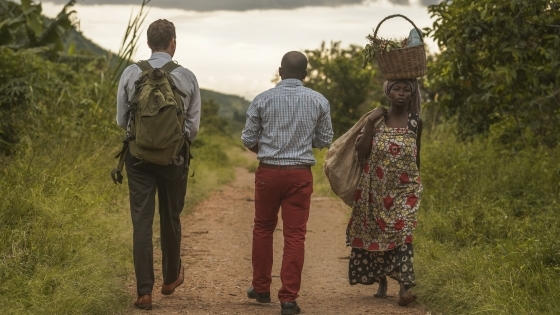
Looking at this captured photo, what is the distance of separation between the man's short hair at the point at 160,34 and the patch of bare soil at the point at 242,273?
187cm

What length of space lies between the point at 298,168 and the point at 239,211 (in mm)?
6837

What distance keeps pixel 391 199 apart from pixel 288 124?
1.02 meters

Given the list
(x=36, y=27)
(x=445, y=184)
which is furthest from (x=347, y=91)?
(x=445, y=184)

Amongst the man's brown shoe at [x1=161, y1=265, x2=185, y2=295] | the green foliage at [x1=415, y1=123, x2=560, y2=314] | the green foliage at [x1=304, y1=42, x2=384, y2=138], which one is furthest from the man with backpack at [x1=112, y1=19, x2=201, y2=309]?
the green foliage at [x1=304, y1=42, x2=384, y2=138]

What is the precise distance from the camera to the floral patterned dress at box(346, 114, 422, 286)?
643 cm

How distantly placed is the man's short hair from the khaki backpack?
0.58ft

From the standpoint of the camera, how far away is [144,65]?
237 inches

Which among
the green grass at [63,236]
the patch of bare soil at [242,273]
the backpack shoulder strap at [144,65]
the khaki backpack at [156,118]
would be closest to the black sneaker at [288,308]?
the patch of bare soil at [242,273]

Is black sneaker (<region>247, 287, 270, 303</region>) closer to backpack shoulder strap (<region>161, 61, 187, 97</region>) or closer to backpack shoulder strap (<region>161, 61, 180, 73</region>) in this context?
backpack shoulder strap (<region>161, 61, 187, 97</region>)

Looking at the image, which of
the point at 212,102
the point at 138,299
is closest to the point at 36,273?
the point at 138,299

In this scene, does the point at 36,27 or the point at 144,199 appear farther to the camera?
the point at 36,27

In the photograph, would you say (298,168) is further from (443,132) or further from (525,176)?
(443,132)

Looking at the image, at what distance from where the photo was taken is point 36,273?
5.90 m

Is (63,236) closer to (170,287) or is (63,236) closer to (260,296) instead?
(170,287)
